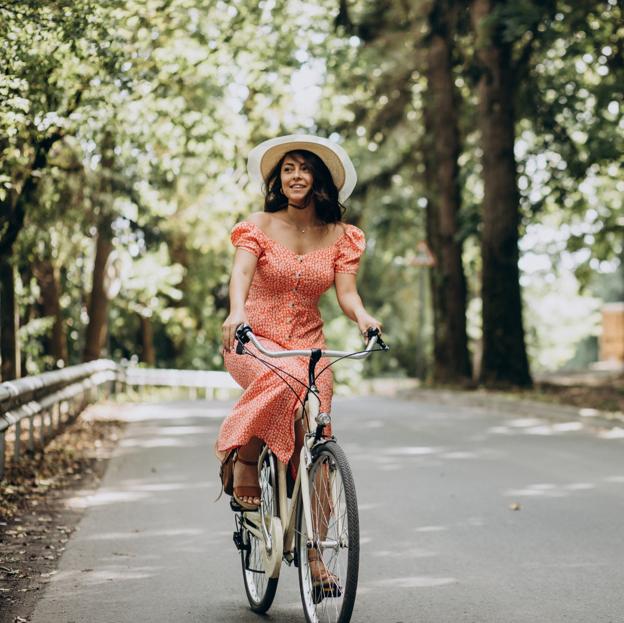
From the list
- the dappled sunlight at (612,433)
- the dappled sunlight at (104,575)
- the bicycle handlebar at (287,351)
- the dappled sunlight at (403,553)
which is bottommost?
the dappled sunlight at (104,575)

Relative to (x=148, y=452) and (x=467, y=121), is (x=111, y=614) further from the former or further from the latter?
(x=467, y=121)

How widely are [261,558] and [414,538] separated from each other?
2074 millimetres

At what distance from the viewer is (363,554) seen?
6.97m

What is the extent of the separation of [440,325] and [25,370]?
29.1ft

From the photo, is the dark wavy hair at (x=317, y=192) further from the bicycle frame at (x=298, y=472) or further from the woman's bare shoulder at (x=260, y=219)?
the bicycle frame at (x=298, y=472)

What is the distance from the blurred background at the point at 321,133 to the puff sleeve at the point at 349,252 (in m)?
3.32

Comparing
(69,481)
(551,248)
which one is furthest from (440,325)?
(69,481)

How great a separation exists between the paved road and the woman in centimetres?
85

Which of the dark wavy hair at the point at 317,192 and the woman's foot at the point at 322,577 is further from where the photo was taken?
the dark wavy hair at the point at 317,192

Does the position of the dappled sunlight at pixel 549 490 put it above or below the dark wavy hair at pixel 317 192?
below

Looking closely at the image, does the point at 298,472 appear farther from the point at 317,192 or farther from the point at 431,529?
the point at 431,529

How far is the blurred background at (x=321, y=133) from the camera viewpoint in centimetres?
1172

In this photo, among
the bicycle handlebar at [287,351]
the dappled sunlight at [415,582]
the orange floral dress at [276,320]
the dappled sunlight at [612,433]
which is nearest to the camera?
the bicycle handlebar at [287,351]

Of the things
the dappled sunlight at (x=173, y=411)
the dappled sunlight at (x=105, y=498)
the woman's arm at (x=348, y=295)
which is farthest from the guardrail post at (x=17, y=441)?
the dappled sunlight at (x=173, y=411)
